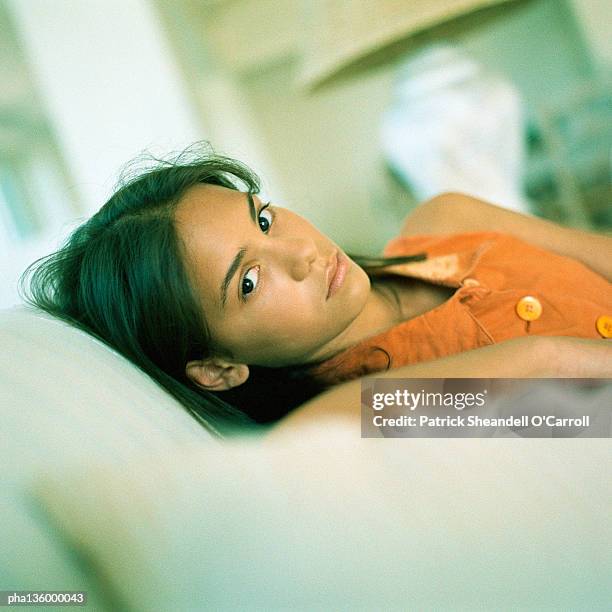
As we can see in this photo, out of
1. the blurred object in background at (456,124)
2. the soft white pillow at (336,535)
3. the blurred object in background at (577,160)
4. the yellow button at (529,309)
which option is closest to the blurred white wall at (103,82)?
the blurred object in background at (456,124)

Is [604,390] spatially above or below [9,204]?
below

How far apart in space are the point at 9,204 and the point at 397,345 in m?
1.45

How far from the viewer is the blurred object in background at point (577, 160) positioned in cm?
176

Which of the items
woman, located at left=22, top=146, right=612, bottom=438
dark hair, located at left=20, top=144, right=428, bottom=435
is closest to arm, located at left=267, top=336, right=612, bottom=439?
woman, located at left=22, top=146, right=612, bottom=438

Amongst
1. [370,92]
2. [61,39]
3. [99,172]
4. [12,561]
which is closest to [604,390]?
[12,561]

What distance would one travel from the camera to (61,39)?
172 centimetres

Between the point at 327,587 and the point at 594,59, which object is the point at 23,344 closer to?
the point at 327,587

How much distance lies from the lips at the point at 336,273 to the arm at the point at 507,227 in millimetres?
215

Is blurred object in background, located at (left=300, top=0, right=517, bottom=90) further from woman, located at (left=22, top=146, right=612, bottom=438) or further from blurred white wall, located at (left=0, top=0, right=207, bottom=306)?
blurred white wall, located at (left=0, top=0, right=207, bottom=306)

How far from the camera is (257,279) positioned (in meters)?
0.63

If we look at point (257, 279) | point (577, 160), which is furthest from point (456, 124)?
point (257, 279)

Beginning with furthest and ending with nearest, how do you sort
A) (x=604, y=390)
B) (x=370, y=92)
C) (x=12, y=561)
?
(x=370, y=92), (x=604, y=390), (x=12, y=561)

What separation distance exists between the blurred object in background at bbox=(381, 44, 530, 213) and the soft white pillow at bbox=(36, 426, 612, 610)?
130 centimetres

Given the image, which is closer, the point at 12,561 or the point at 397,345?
the point at 12,561
